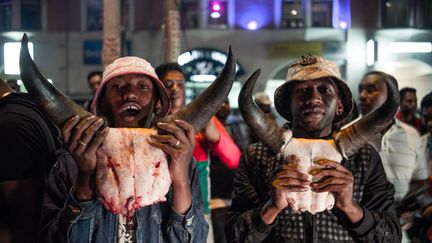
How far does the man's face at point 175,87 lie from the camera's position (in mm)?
4887

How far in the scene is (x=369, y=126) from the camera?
9.29 feet

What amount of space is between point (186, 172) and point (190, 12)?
20318 millimetres

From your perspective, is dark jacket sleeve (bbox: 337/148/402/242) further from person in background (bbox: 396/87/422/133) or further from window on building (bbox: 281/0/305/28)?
window on building (bbox: 281/0/305/28)

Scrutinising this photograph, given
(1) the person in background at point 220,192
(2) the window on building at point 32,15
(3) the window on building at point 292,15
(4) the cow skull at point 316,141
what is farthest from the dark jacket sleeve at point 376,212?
(2) the window on building at point 32,15

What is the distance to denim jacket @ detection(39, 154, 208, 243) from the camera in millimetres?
2684

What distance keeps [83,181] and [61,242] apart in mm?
311

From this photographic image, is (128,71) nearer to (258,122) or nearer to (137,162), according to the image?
(137,162)

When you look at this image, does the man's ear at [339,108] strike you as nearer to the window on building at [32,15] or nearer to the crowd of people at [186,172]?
the crowd of people at [186,172]

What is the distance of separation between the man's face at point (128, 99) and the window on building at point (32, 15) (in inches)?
869

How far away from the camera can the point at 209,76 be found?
68.8 feet

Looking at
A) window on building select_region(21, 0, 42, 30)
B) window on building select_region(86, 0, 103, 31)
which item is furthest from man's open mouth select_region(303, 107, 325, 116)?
window on building select_region(21, 0, 42, 30)

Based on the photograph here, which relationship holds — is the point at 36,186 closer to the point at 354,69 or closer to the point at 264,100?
the point at 264,100

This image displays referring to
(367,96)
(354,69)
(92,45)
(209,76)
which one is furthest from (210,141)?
(92,45)

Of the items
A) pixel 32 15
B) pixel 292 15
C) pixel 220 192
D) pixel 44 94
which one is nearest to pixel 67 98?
pixel 44 94
